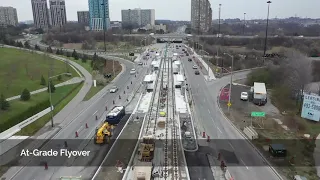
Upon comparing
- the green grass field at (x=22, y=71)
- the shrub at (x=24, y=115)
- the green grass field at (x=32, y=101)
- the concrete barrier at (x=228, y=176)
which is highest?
the green grass field at (x=22, y=71)

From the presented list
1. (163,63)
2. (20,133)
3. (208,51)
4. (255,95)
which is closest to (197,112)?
(255,95)

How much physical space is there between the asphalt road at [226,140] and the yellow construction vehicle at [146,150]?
650 centimetres

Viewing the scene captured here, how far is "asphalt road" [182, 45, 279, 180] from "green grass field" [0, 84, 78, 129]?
22265 millimetres

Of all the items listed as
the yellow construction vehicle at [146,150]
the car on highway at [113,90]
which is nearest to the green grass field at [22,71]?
the car on highway at [113,90]

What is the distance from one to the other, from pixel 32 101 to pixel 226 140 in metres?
27.3

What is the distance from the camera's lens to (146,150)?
84.2 feet

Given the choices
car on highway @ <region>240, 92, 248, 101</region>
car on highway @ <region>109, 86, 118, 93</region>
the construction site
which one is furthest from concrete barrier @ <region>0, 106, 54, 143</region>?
car on highway @ <region>240, 92, 248, 101</region>

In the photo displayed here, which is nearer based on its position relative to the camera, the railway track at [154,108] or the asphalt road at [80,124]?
the asphalt road at [80,124]

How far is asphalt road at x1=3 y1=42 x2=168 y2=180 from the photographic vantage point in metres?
23.8

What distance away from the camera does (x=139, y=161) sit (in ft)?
82.3

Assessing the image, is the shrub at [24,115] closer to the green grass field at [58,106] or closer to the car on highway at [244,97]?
the green grass field at [58,106]

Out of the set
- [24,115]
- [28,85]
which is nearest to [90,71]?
[28,85]

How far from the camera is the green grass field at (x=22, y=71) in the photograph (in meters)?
44.8

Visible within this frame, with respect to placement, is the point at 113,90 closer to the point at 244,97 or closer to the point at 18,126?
the point at 18,126
